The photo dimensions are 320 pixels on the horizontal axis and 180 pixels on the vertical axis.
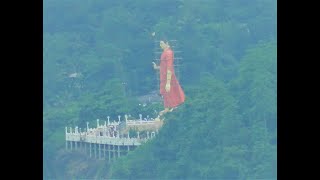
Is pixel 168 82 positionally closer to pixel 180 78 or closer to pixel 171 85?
pixel 171 85

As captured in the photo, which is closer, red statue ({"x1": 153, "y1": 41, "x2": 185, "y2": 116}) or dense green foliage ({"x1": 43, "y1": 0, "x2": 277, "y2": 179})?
dense green foliage ({"x1": 43, "y1": 0, "x2": 277, "y2": 179})
